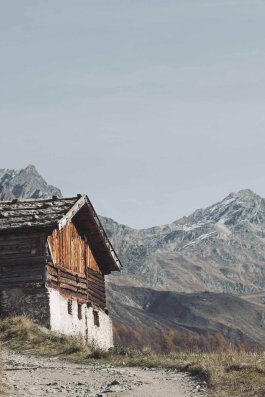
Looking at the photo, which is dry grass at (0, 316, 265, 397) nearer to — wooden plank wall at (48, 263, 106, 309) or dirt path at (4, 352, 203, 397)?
dirt path at (4, 352, 203, 397)

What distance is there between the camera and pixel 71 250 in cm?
3556

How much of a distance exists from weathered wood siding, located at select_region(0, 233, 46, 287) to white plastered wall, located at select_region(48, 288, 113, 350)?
115 cm

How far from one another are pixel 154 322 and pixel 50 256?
169413mm

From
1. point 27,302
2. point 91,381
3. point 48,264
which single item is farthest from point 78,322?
point 91,381

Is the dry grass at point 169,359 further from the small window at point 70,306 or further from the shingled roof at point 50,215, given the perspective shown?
the small window at point 70,306

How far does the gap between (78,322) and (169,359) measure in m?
12.8

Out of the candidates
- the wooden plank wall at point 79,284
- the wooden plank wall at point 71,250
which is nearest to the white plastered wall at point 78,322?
the wooden plank wall at point 79,284

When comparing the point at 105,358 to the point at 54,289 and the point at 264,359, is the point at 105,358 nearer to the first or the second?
the point at 264,359

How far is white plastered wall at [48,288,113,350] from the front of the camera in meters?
30.8

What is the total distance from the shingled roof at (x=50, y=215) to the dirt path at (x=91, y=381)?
402 inches

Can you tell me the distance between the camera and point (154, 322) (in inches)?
7785

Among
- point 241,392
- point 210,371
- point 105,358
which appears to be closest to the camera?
point 241,392

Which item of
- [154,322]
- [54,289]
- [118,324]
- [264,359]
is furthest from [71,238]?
[154,322]

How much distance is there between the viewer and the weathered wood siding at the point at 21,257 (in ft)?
102
